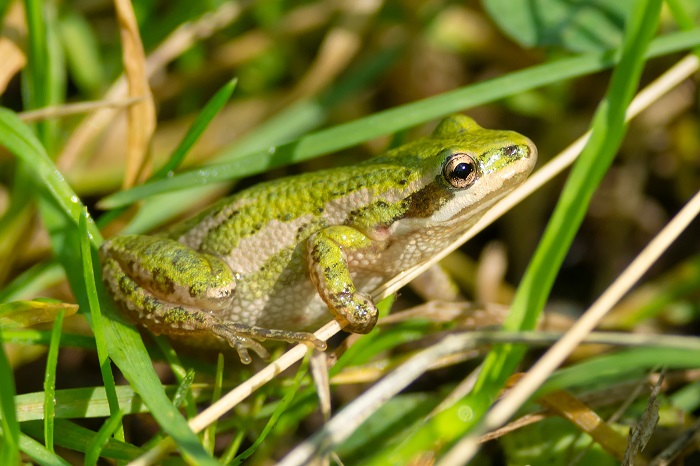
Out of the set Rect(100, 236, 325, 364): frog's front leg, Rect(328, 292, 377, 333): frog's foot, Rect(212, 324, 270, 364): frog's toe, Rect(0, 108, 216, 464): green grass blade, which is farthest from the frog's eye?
Rect(0, 108, 216, 464): green grass blade

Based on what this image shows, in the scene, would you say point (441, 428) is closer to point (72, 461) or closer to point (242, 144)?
point (72, 461)

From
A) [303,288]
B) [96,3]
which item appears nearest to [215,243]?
[303,288]

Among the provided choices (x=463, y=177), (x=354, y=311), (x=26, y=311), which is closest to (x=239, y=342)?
(x=354, y=311)

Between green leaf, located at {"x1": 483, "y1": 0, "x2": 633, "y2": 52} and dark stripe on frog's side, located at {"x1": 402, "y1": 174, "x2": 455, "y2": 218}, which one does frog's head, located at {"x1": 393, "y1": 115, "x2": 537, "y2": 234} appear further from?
green leaf, located at {"x1": 483, "y1": 0, "x2": 633, "y2": 52}

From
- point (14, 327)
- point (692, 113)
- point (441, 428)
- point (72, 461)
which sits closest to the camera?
point (441, 428)

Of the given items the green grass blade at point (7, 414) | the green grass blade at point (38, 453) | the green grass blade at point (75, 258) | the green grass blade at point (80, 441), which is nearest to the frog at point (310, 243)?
the green grass blade at point (75, 258)

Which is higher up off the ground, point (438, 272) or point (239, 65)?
point (239, 65)
